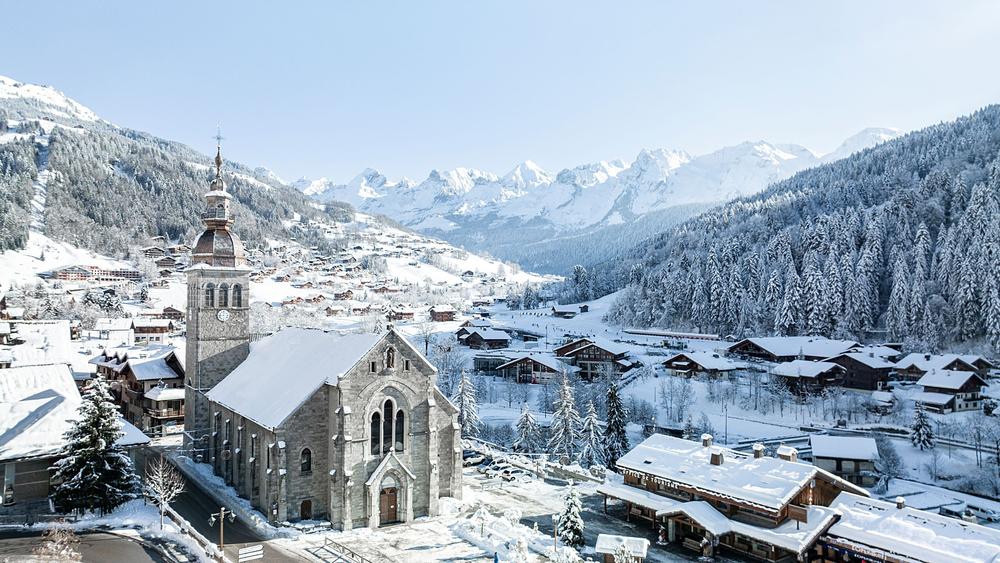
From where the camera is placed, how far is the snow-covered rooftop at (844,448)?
59.2 metres

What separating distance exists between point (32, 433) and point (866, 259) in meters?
127

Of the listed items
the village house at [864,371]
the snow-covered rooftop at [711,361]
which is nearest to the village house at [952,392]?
the village house at [864,371]

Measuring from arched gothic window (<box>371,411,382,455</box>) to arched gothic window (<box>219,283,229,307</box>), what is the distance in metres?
17.9

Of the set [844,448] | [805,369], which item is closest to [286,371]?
[844,448]

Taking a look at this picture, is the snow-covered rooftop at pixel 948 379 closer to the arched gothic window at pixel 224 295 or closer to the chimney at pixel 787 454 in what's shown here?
the chimney at pixel 787 454

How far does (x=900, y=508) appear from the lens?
35344 mm

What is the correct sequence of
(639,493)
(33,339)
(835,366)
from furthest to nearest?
(835,366), (33,339), (639,493)

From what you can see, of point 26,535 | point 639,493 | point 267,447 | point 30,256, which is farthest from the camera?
point 30,256

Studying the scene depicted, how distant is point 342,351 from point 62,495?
51.8ft

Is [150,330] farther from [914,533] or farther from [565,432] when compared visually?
[914,533]

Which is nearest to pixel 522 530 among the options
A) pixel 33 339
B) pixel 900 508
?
pixel 900 508

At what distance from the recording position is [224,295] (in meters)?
49.9

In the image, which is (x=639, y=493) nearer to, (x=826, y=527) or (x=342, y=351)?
(x=826, y=527)

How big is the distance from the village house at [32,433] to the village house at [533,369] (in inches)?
2497
